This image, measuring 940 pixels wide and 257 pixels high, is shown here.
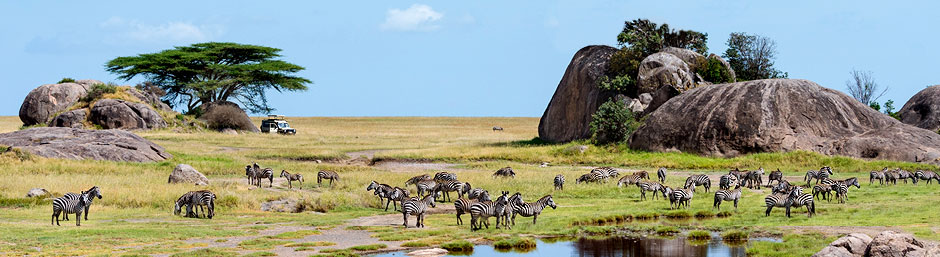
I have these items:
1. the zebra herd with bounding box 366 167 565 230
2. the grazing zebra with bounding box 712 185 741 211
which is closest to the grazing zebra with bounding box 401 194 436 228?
the zebra herd with bounding box 366 167 565 230

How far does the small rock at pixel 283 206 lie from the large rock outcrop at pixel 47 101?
2638 inches

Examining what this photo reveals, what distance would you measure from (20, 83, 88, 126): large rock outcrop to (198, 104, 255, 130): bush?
40.7 ft

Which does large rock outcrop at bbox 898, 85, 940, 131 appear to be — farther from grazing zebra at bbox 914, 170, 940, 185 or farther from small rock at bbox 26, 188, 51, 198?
small rock at bbox 26, 188, 51, 198

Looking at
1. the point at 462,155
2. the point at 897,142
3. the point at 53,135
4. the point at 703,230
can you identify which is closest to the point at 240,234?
the point at 703,230

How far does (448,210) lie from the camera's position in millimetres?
31234

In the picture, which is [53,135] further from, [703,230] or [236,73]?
[236,73]

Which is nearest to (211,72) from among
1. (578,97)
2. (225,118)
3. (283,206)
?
(225,118)

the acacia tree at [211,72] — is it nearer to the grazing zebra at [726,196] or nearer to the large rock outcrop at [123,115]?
the large rock outcrop at [123,115]

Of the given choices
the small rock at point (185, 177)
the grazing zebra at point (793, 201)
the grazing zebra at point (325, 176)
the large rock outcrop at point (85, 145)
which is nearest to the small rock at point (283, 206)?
the grazing zebra at point (325, 176)

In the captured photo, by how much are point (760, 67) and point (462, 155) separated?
1147 inches

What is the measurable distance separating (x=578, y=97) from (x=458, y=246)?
51.6m

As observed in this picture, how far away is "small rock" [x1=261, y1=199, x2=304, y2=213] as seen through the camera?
31.1m

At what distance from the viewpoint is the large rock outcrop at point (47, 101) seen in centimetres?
9212

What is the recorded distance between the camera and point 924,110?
221ft
